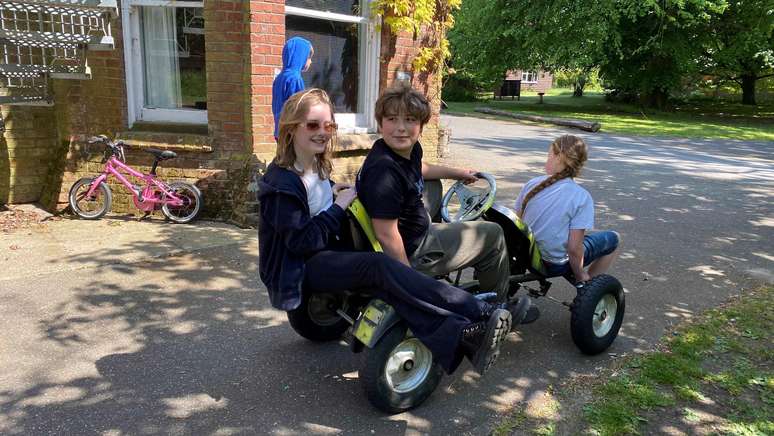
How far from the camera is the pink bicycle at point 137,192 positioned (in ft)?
20.4

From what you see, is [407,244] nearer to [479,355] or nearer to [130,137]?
[479,355]

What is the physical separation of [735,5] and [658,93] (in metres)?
5.69

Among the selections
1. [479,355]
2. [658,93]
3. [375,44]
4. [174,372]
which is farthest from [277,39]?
[658,93]

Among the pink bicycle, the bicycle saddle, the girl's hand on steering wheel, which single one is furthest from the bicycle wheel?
the girl's hand on steering wheel

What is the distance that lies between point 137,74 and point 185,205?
62.1 inches

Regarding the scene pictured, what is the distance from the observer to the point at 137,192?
6246 millimetres

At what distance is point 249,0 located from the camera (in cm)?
586

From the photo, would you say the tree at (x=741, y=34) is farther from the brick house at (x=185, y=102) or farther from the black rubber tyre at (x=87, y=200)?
the black rubber tyre at (x=87, y=200)

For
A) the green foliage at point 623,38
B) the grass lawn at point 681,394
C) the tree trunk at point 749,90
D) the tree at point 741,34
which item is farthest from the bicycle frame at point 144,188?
the tree trunk at point 749,90

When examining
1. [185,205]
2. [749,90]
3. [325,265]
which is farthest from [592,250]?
[749,90]

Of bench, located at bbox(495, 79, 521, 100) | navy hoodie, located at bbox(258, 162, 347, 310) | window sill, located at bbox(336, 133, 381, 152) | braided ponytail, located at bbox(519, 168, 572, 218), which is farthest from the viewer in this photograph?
bench, located at bbox(495, 79, 521, 100)

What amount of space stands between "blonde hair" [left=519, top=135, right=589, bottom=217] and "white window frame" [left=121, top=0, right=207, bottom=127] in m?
4.33

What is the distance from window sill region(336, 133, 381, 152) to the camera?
6910 mm

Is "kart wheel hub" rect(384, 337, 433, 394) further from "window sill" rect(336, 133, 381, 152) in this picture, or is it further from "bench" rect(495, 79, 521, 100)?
"bench" rect(495, 79, 521, 100)
